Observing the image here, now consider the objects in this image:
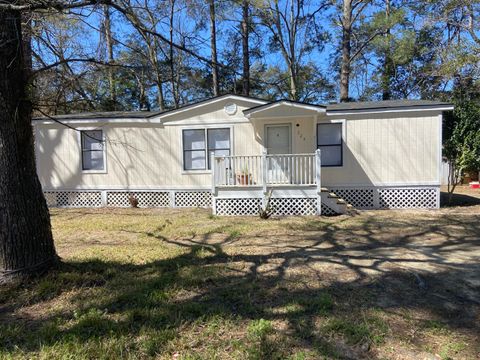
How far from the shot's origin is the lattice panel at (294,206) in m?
8.94

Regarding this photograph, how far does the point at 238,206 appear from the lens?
9281mm

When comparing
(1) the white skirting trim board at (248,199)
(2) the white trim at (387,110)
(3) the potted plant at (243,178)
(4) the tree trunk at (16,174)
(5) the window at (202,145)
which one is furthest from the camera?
(5) the window at (202,145)

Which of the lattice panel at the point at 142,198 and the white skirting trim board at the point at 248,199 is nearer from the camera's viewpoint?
the white skirting trim board at the point at 248,199

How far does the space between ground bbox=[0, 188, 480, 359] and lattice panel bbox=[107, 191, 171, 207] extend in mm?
4663

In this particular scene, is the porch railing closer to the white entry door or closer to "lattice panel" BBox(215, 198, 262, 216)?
"lattice panel" BBox(215, 198, 262, 216)

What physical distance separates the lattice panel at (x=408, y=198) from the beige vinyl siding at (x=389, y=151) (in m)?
0.25

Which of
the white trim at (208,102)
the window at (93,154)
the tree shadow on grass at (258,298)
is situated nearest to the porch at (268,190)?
the white trim at (208,102)

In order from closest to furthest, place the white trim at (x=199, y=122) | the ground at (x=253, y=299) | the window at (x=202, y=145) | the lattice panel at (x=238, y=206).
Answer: the ground at (x=253, y=299)
the lattice panel at (x=238, y=206)
the white trim at (x=199, y=122)
the window at (x=202, y=145)

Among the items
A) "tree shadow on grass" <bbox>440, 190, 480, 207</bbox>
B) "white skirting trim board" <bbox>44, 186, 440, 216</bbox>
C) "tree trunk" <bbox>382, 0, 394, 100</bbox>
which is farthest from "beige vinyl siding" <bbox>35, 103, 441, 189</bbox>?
"tree trunk" <bbox>382, 0, 394, 100</bbox>

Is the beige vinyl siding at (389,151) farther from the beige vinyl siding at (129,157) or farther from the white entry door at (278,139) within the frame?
the beige vinyl siding at (129,157)

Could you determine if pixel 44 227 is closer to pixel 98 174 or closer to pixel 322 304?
pixel 322 304

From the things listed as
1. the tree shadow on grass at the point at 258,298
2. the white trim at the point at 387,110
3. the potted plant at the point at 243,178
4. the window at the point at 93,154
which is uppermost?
the white trim at the point at 387,110

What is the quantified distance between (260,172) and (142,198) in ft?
Answer: 14.4

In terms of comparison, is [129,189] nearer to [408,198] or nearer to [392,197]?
[392,197]
